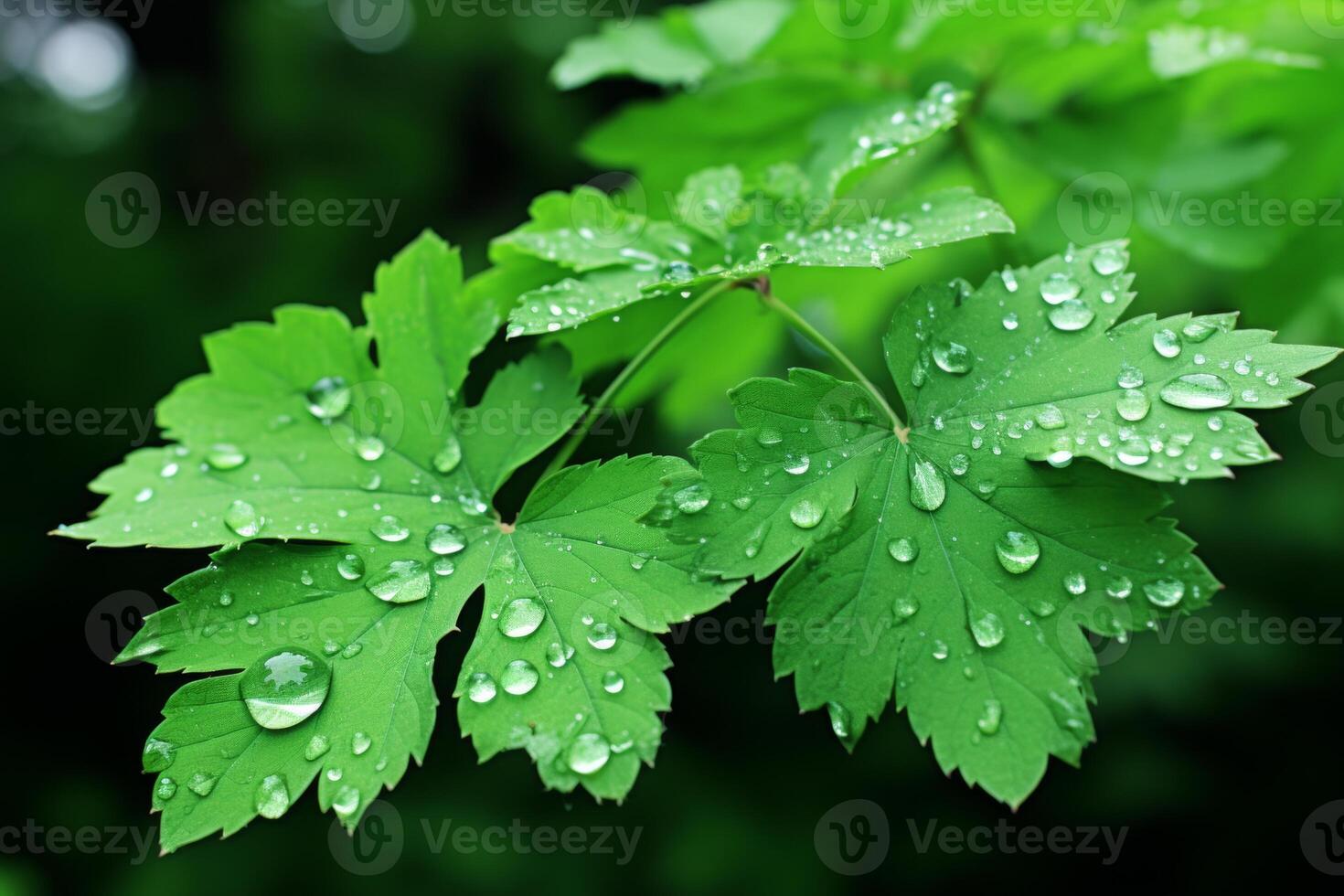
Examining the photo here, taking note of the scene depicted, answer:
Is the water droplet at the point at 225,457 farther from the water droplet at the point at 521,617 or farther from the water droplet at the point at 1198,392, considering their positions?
the water droplet at the point at 1198,392

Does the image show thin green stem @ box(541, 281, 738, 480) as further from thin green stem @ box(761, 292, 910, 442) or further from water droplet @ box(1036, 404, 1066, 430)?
water droplet @ box(1036, 404, 1066, 430)

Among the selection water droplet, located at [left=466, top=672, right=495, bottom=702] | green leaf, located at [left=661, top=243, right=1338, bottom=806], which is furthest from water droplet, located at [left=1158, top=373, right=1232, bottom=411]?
water droplet, located at [left=466, top=672, right=495, bottom=702]

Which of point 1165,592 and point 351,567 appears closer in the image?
point 1165,592

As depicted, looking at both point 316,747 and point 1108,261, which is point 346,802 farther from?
point 1108,261

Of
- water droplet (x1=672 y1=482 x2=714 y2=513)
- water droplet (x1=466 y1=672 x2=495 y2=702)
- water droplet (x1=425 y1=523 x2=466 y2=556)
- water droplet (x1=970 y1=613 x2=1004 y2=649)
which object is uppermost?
water droplet (x1=672 y1=482 x2=714 y2=513)

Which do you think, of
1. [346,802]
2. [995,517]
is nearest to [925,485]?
[995,517]
